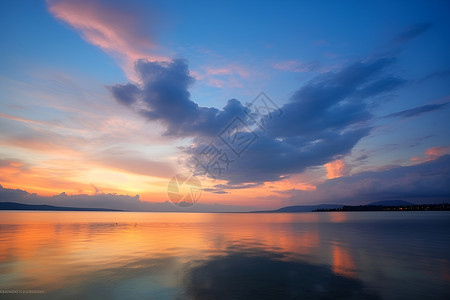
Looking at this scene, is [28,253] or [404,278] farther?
[28,253]

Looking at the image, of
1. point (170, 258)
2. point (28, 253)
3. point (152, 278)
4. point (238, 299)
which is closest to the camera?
point (238, 299)

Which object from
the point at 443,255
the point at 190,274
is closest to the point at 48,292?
the point at 190,274

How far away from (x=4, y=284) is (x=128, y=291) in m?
8.68

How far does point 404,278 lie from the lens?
17781mm

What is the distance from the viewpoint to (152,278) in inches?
698

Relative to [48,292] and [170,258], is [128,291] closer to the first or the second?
[48,292]

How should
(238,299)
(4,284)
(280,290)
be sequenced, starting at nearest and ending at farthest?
(238,299) → (280,290) → (4,284)

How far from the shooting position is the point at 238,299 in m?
13.1

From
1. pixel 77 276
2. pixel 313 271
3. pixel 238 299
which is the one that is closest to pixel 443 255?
pixel 313 271

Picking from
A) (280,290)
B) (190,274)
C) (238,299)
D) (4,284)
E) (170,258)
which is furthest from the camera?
(170,258)

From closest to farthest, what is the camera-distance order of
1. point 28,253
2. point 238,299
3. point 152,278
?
point 238,299, point 152,278, point 28,253

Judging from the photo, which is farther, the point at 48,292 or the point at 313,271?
the point at 313,271

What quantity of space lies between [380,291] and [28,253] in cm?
3364

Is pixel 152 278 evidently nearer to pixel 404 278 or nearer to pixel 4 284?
pixel 4 284
